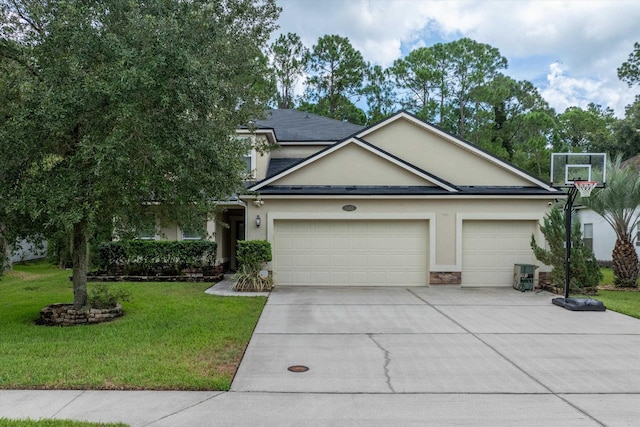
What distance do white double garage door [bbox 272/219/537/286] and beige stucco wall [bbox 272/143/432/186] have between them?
1231mm

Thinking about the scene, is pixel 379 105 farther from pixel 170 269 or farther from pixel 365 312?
pixel 365 312

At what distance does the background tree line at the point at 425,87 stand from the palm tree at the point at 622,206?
60.0ft

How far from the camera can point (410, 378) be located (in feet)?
17.4

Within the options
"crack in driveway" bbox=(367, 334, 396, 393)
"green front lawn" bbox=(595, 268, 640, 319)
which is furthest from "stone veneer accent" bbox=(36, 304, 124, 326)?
"green front lawn" bbox=(595, 268, 640, 319)

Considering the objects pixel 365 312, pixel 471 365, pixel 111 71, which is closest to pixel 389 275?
pixel 365 312

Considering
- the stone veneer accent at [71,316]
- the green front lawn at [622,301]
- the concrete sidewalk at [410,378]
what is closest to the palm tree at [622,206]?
the green front lawn at [622,301]

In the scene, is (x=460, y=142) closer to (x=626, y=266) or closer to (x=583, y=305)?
(x=583, y=305)

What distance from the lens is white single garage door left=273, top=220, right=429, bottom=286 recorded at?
12.7 metres

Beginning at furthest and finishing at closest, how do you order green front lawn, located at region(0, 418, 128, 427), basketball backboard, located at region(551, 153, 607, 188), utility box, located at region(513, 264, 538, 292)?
utility box, located at region(513, 264, 538, 292) < basketball backboard, located at region(551, 153, 607, 188) < green front lawn, located at region(0, 418, 128, 427)

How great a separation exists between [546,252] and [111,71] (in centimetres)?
1114

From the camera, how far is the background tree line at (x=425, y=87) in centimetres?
3228

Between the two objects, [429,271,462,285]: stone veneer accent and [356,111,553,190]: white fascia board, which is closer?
[429,271,462,285]: stone veneer accent

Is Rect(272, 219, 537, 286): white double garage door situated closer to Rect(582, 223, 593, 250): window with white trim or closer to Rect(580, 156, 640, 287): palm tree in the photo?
Rect(580, 156, 640, 287): palm tree

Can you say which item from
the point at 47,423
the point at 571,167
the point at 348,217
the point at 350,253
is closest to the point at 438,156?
the point at 348,217
